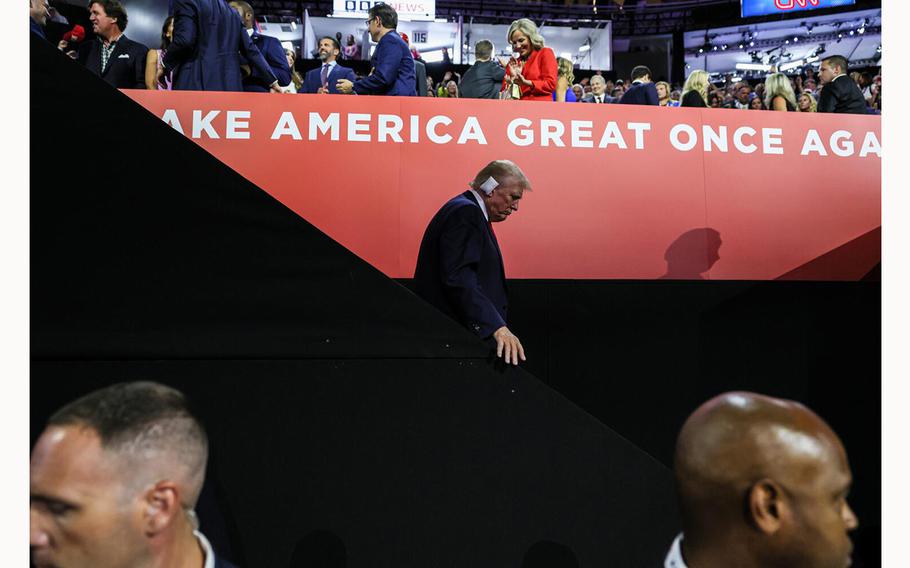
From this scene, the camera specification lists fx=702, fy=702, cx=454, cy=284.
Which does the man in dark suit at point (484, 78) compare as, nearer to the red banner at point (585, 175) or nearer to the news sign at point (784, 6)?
the red banner at point (585, 175)

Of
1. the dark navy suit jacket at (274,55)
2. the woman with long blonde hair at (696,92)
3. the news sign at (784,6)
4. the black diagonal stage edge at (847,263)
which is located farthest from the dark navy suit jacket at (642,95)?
the news sign at (784,6)

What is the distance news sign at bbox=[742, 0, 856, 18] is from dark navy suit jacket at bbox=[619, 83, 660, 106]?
15.1 meters

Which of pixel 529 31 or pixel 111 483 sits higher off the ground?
pixel 529 31

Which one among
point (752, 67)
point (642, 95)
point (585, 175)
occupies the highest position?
point (752, 67)

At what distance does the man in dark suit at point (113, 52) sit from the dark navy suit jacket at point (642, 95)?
344 cm

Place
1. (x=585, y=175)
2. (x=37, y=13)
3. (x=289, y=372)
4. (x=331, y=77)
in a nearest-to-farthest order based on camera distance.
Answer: (x=289, y=372), (x=37, y=13), (x=585, y=175), (x=331, y=77)

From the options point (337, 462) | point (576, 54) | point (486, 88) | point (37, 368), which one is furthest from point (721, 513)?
point (576, 54)

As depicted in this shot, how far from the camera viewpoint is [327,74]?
573 cm

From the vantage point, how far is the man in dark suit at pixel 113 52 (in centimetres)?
441

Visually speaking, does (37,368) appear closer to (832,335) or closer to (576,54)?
(832,335)

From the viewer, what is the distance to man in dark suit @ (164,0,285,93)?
4.13 metres

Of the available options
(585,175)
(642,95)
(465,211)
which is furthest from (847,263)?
(465,211)

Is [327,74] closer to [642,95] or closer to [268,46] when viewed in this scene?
[268,46]

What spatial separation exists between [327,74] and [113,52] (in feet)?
5.62
